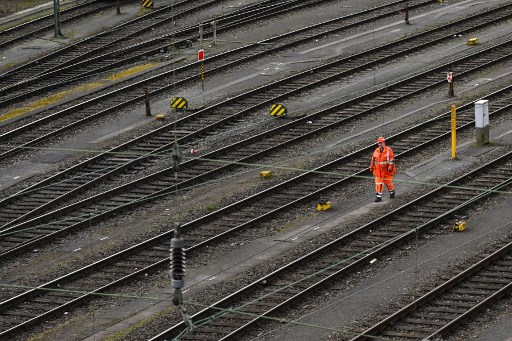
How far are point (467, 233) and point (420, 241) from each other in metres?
0.96

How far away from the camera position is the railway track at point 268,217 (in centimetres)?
2355

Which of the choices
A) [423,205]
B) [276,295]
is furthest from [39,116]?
[276,295]

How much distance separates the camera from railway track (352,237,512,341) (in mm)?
21297

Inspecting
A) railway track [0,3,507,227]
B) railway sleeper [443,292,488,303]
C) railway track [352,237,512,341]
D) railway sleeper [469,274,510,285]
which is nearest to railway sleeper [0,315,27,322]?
railway track [0,3,507,227]

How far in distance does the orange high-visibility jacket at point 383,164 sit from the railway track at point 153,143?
4.47 meters

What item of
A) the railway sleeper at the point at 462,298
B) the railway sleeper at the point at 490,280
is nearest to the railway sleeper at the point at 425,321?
the railway sleeper at the point at 462,298

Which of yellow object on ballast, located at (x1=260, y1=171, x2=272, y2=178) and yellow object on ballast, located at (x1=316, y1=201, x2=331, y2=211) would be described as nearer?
yellow object on ballast, located at (x1=316, y1=201, x2=331, y2=211)

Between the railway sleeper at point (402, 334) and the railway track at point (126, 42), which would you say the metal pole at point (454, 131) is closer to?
the railway sleeper at point (402, 334)

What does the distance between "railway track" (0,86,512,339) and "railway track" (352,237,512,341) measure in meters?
1.44

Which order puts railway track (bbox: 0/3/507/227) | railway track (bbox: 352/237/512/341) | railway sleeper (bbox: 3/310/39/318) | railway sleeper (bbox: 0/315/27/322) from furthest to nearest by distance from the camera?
1. railway track (bbox: 0/3/507/227)
2. railway sleeper (bbox: 3/310/39/318)
3. railway sleeper (bbox: 0/315/27/322)
4. railway track (bbox: 352/237/512/341)

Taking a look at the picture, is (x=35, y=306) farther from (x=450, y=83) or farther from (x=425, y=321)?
(x=450, y=83)

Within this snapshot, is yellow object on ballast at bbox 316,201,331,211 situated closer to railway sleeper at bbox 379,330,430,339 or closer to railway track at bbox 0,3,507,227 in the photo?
railway track at bbox 0,3,507,227

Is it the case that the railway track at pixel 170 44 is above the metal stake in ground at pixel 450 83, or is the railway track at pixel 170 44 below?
above

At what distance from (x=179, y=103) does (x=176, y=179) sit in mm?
5977
